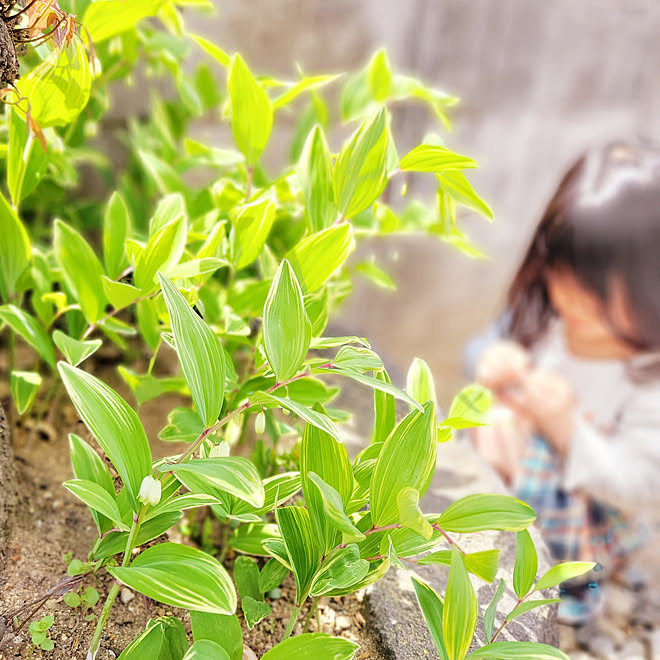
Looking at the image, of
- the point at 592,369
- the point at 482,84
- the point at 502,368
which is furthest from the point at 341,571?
the point at 482,84

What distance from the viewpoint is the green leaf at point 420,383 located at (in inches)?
18.9

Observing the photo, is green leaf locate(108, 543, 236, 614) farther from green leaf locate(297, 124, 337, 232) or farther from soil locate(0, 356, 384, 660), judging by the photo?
green leaf locate(297, 124, 337, 232)

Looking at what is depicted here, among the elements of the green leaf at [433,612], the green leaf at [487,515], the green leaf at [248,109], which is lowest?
the green leaf at [433,612]

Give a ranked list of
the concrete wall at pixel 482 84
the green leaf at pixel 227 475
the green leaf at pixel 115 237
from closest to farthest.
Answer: the green leaf at pixel 227 475, the green leaf at pixel 115 237, the concrete wall at pixel 482 84

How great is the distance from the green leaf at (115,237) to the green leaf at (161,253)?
0.09 meters

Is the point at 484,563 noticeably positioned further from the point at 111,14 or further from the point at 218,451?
the point at 111,14

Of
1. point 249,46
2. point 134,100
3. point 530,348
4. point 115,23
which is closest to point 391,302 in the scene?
point 530,348

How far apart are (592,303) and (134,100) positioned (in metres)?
0.85

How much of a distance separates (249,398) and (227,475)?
0.16 feet

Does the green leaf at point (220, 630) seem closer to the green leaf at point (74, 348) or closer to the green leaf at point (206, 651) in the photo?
the green leaf at point (206, 651)

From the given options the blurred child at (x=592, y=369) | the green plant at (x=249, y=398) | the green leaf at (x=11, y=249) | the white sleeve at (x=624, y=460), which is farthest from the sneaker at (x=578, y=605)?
the green leaf at (x=11, y=249)

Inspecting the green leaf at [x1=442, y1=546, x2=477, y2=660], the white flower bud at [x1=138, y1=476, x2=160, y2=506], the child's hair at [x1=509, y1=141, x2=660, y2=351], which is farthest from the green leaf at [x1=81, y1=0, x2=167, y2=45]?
the child's hair at [x1=509, y1=141, x2=660, y2=351]

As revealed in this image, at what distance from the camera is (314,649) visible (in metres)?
0.39

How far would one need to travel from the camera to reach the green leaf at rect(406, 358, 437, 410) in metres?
0.48
